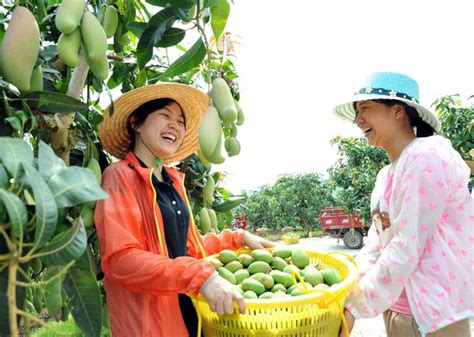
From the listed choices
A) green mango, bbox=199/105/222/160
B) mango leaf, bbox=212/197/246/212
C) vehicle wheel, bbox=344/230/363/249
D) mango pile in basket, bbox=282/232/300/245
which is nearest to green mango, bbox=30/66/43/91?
green mango, bbox=199/105/222/160

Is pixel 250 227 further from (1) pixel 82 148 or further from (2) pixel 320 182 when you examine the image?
(1) pixel 82 148

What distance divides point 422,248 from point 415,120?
0.41 meters

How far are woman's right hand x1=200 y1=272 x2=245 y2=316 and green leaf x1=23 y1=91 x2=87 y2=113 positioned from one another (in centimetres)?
44

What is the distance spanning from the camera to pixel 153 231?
3.52 feet

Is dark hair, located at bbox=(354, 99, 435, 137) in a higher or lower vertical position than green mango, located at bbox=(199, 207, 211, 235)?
higher

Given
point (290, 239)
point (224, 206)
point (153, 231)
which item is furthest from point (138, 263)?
point (290, 239)

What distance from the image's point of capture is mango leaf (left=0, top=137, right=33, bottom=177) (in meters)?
0.54

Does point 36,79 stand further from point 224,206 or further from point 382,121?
point 224,206

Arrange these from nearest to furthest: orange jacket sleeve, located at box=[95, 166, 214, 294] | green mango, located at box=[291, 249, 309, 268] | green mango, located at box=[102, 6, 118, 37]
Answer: orange jacket sleeve, located at box=[95, 166, 214, 294] < green mango, located at box=[102, 6, 118, 37] < green mango, located at box=[291, 249, 309, 268]

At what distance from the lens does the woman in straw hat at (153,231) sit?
903 mm

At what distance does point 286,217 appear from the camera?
1406 centimetres

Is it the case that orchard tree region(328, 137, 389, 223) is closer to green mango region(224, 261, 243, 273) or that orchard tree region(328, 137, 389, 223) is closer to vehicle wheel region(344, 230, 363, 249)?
vehicle wheel region(344, 230, 363, 249)

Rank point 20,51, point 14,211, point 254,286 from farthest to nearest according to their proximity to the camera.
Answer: point 254,286
point 20,51
point 14,211

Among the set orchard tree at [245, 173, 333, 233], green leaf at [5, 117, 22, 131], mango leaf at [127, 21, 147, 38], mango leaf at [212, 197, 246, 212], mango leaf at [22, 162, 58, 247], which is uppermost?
mango leaf at [127, 21, 147, 38]
